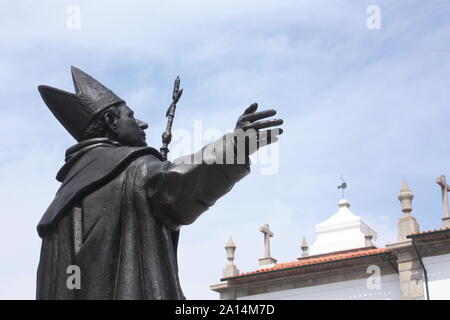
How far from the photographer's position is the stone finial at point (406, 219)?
27.3 metres

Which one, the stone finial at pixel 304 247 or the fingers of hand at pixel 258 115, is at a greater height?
the stone finial at pixel 304 247

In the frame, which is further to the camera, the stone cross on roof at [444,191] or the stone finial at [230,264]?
the stone finial at [230,264]

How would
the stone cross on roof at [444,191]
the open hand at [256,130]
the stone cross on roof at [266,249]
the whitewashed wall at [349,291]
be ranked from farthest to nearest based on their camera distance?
the stone cross on roof at [266,249] < the stone cross on roof at [444,191] < the whitewashed wall at [349,291] < the open hand at [256,130]

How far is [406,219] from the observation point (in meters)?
27.8

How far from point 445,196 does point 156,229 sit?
91.4 feet

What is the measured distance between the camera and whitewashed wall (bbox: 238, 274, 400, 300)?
89.1 ft

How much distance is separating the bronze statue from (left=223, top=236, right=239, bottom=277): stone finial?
2714 centimetres

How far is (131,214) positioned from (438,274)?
2422 centimetres

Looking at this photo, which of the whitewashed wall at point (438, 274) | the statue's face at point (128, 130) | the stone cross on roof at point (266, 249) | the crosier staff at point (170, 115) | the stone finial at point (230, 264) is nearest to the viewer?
the statue's face at point (128, 130)

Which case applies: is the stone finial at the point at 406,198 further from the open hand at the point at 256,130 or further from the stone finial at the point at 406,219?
the open hand at the point at 256,130

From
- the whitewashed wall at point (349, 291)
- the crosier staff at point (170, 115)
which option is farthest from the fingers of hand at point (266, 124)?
the whitewashed wall at point (349, 291)

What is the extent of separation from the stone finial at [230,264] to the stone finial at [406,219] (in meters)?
6.76

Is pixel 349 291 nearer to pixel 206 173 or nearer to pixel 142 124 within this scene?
pixel 142 124
